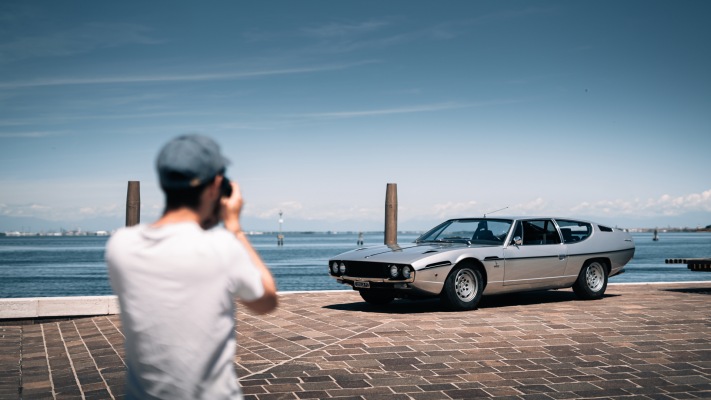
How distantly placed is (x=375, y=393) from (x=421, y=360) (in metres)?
1.40

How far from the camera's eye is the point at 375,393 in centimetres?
625

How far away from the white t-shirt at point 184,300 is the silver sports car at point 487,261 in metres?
8.76

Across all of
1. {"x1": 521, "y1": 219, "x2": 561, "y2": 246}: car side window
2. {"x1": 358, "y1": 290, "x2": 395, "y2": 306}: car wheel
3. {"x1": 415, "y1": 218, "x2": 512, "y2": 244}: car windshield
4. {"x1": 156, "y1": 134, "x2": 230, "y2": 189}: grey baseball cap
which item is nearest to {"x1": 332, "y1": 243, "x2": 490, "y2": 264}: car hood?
{"x1": 415, "y1": 218, "x2": 512, "y2": 244}: car windshield

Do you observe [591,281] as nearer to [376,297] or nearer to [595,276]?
[595,276]

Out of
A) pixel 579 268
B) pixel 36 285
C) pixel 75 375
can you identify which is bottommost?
pixel 36 285

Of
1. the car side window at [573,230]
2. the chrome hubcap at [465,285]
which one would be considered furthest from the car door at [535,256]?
the chrome hubcap at [465,285]

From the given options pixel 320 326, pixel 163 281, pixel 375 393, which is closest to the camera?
pixel 163 281

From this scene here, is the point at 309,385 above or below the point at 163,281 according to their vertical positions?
below

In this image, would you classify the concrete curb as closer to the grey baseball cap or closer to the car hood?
the car hood

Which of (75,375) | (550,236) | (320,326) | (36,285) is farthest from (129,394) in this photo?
(36,285)

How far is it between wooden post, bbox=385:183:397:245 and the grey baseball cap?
14.1 m

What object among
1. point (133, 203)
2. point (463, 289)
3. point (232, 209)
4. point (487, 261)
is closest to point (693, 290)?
point (487, 261)

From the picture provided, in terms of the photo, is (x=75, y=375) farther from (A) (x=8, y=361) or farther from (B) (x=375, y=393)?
(B) (x=375, y=393)

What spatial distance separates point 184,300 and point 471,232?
35.0 feet
